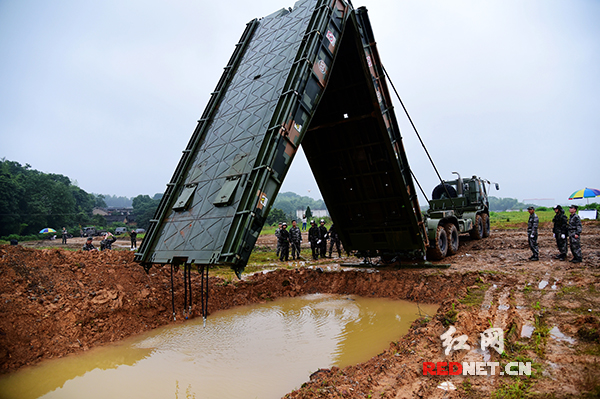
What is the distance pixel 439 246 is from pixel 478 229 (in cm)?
514

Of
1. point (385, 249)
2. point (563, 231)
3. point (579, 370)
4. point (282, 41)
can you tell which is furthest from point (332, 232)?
point (579, 370)

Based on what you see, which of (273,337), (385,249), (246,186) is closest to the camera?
(246,186)

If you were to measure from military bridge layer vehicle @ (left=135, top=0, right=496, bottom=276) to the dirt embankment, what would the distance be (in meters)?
1.33

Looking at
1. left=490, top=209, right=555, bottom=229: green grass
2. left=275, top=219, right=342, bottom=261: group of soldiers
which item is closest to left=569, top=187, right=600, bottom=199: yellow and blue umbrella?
left=490, top=209, right=555, bottom=229: green grass

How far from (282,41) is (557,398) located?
609 cm

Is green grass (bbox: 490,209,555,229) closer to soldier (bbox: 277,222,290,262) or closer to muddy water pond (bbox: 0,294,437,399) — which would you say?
soldier (bbox: 277,222,290,262)

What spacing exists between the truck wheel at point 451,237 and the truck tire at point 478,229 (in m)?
3.04

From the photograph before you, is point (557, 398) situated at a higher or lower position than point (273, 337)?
higher

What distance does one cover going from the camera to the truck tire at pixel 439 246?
28.4 ft

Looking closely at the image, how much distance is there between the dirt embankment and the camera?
2.93 meters

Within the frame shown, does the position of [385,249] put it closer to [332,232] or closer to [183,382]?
[332,232]

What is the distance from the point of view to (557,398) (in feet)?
7.80

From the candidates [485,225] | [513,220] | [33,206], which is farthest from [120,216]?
[485,225]

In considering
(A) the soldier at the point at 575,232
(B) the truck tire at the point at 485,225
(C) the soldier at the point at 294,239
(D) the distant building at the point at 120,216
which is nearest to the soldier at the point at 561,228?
(A) the soldier at the point at 575,232
